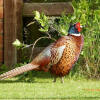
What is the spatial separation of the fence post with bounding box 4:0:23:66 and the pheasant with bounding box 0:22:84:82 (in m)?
1.14

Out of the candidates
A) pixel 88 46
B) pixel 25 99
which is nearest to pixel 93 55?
pixel 88 46

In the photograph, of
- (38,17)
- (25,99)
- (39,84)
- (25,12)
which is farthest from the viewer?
(25,12)

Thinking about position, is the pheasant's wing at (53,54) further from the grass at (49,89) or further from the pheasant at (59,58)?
the grass at (49,89)

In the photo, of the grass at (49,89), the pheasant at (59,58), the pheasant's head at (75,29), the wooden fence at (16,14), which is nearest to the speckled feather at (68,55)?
the pheasant at (59,58)

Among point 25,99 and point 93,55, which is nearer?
point 25,99

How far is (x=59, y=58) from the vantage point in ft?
27.5

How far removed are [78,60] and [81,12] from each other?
86 centimetres

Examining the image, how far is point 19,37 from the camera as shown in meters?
9.65

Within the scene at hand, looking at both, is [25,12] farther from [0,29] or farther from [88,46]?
[88,46]

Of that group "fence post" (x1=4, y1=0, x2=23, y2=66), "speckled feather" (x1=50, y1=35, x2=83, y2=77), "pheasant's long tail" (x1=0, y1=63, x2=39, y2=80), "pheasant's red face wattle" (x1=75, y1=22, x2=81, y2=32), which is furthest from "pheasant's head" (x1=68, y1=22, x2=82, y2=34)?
"fence post" (x1=4, y1=0, x2=23, y2=66)

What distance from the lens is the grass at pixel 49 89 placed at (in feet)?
21.8

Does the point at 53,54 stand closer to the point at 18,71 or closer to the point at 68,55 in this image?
the point at 68,55

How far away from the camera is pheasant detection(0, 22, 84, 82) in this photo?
8.38 meters

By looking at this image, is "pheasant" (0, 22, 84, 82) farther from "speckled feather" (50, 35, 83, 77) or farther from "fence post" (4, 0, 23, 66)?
"fence post" (4, 0, 23, 66)
